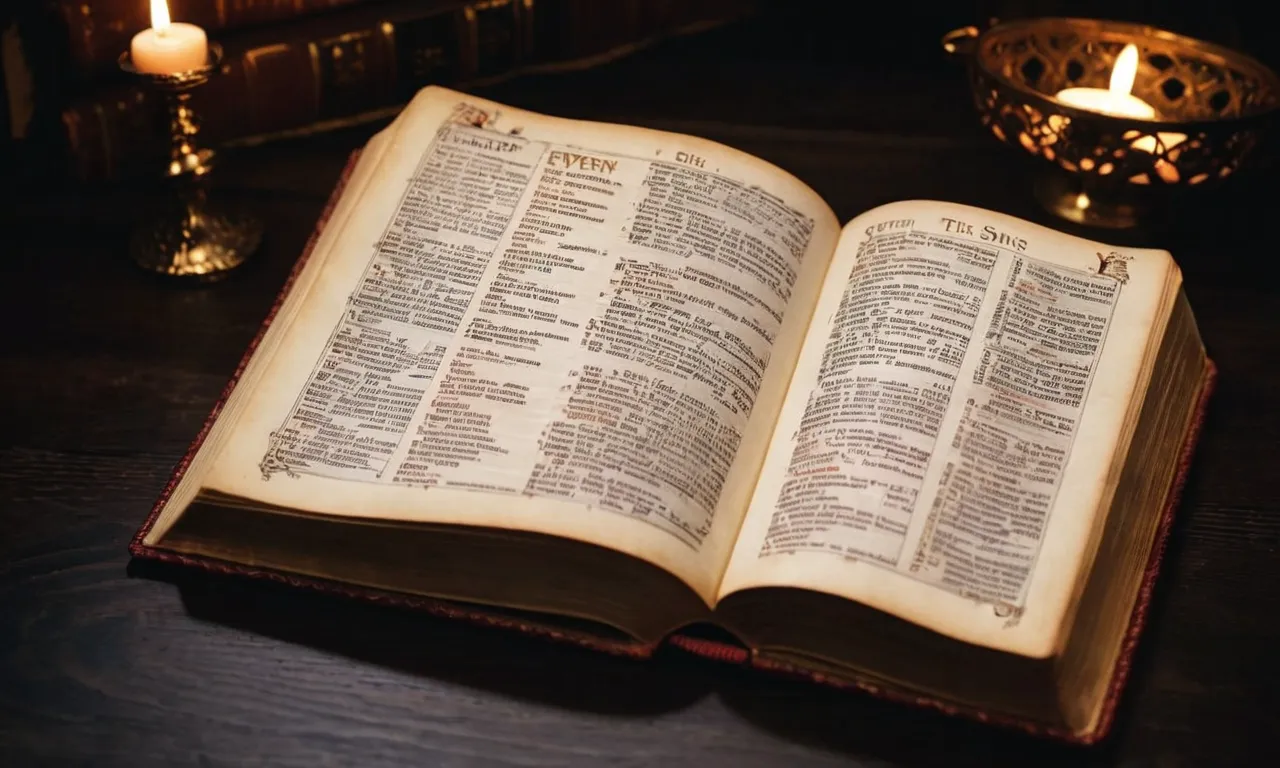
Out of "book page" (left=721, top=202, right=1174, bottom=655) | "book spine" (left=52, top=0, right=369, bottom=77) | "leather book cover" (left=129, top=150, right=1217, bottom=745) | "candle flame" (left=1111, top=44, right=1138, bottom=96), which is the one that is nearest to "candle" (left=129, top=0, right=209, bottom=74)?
"book spine" (left=52, top=0, right=369, bottom=77)

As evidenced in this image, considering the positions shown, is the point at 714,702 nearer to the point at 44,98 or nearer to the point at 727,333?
the point at 727,333

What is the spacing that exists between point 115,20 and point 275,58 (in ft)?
0.43

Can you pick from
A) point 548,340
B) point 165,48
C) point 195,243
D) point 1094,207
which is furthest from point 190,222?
point 1094,207

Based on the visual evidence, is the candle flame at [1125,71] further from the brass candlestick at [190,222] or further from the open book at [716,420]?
the brass candlestick at [190,222]

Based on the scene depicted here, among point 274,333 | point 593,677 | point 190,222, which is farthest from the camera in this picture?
point 190,222

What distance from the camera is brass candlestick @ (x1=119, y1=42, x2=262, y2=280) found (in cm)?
93

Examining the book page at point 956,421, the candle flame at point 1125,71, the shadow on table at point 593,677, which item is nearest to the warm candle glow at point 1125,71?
the candle flame at point 1125,71

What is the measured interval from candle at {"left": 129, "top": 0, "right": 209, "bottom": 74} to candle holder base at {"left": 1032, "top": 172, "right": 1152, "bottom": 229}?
666mm

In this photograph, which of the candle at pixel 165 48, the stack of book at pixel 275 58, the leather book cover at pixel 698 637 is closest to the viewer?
the leather book cover at pixel 698 637

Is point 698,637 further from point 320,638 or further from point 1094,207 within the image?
point 1094,207

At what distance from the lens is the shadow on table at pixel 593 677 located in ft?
2.17

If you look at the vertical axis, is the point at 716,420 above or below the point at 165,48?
below

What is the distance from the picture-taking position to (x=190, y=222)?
99 cm

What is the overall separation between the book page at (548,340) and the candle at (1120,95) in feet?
0.95
